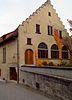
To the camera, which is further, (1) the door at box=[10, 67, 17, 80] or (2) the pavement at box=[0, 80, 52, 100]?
(1) the door at box=[10, 67, 17, 80]

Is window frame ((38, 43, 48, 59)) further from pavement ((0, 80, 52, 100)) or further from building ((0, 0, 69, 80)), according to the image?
pavement ((0, 80, 52, 100))

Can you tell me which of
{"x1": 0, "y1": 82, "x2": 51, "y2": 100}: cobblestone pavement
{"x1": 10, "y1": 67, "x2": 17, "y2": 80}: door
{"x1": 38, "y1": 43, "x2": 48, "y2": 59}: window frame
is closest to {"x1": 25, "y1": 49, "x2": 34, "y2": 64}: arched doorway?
{"x1": 38, "y1": 43, "x2": 48, "y2": 59}: window frame

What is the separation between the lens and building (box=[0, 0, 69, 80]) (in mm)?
30578

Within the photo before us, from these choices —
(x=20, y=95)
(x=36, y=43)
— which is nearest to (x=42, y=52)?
(x=36, y=43)

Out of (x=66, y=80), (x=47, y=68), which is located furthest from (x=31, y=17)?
(x=66, y=80)

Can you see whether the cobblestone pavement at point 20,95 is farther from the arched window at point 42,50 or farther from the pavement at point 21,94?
the arched window at point 42,50

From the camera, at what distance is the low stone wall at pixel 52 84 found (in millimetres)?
14419

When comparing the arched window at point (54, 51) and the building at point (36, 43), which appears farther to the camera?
the arched window at point (54, 51)

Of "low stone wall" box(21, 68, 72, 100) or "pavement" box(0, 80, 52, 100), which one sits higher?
"low stone wall" box(21, 68, 72, 100)

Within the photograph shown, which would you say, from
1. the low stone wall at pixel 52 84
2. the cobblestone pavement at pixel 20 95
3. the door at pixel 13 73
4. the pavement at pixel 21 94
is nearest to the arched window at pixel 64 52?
the door at pixel 13 73

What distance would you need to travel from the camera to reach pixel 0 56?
3688 centimetres

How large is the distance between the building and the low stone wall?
6.27 metres

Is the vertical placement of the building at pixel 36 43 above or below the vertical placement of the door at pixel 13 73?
above

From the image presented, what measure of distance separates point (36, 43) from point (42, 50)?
1427 mm
